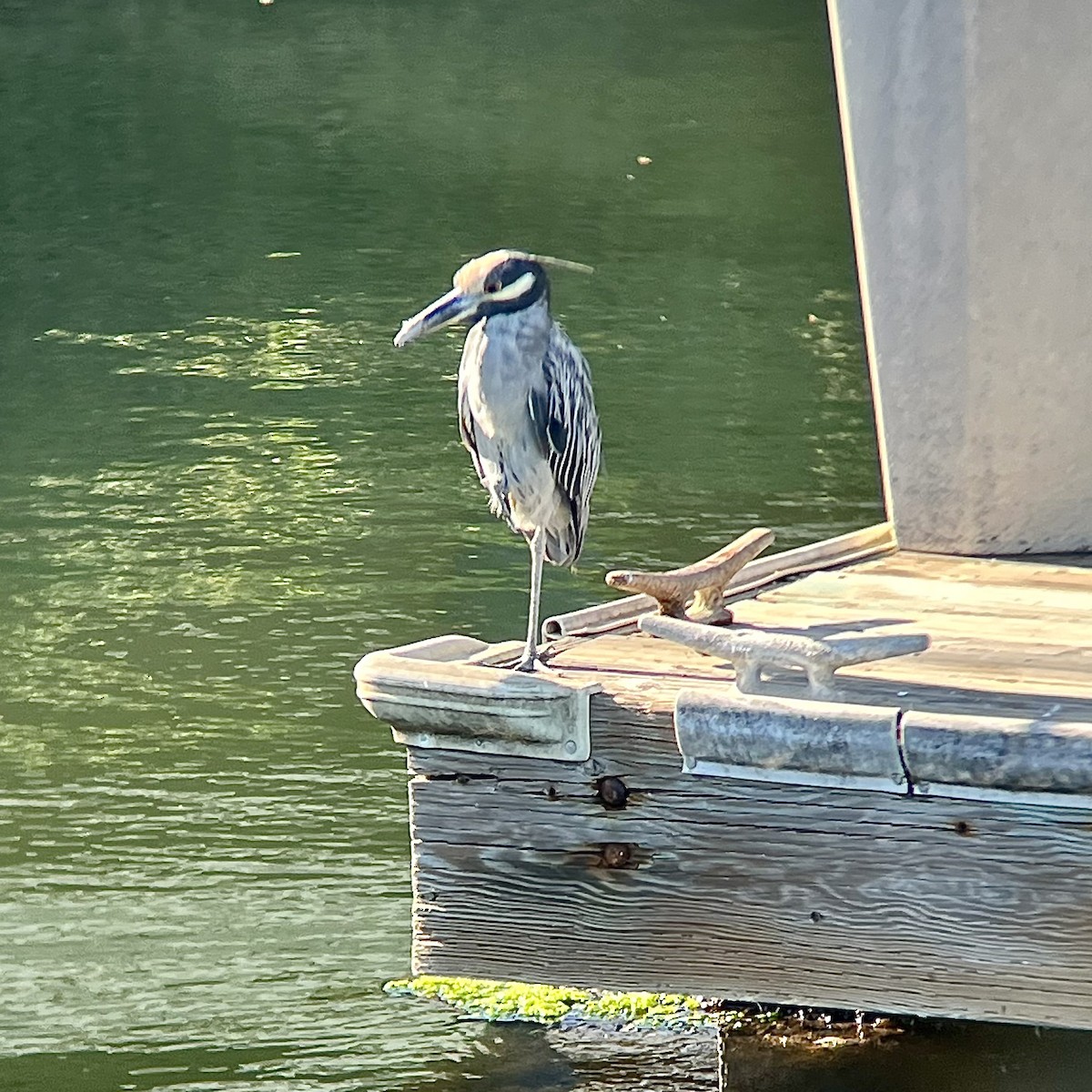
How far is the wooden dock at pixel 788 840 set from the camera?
309 centimetres

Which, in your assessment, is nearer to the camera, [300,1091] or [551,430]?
[551,430]

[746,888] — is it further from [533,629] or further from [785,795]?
[533,629]

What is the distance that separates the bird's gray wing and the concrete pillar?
0.98 meters

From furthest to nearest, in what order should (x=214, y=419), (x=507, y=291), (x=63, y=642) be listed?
(x=214, y=419) → (x=63, y=642) → (x=507, y=291)

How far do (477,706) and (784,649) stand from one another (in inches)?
18.7

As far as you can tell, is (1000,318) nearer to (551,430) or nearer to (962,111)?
(962,111)

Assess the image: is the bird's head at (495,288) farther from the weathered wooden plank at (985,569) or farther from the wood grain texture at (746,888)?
the weathered wooden plank at (985,569)

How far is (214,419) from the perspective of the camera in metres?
8.49

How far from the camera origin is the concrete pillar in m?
4.11

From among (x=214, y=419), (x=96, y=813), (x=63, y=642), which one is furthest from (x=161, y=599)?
(x=214, y=419)

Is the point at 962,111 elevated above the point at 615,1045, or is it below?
above

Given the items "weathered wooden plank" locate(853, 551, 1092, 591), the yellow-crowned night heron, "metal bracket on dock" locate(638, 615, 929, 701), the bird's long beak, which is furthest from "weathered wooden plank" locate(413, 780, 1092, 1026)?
"weathered wooden plank" locate(853, 551, 1092, 591)

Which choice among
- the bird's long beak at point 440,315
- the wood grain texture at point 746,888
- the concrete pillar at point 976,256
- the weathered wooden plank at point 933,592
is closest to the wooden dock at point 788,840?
the wood grain texture at point 746,888

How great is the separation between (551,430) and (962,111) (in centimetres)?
124
